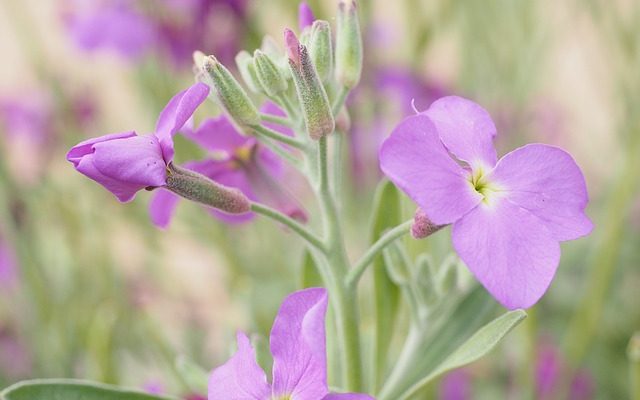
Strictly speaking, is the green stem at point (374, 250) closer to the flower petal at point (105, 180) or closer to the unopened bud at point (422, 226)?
the unopened bud at point (422, 226)

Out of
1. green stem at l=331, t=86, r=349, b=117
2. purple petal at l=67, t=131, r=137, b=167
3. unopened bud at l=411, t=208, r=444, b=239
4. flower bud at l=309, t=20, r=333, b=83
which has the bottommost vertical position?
unopened bud at l=411, t=208, r=444, b=239

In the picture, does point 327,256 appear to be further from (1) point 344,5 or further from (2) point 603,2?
(2) point 603,2

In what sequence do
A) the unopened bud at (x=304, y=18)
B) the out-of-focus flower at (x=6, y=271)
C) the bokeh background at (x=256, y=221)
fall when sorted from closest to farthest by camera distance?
the unopened bud at (x=304, y=18) → the bokeh background at (x=256, y=221) → the out-of-focus flower at (x=6, y=271)

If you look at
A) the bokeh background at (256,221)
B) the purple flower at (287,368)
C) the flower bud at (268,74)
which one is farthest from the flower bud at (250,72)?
the bokeh background at (256,221)

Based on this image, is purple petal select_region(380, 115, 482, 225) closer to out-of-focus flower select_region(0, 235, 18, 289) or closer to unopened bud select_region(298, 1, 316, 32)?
unopened bud select_region(298, 1, 316, 32)

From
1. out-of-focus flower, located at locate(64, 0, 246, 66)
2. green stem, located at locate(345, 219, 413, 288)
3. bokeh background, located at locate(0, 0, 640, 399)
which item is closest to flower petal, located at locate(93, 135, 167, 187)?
green stem, located at locate(345, 219, 413, 288)

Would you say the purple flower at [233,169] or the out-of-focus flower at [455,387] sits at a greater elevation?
the purple flower at [233,169]

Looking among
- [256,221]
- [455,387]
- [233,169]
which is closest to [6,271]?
[256,221]
